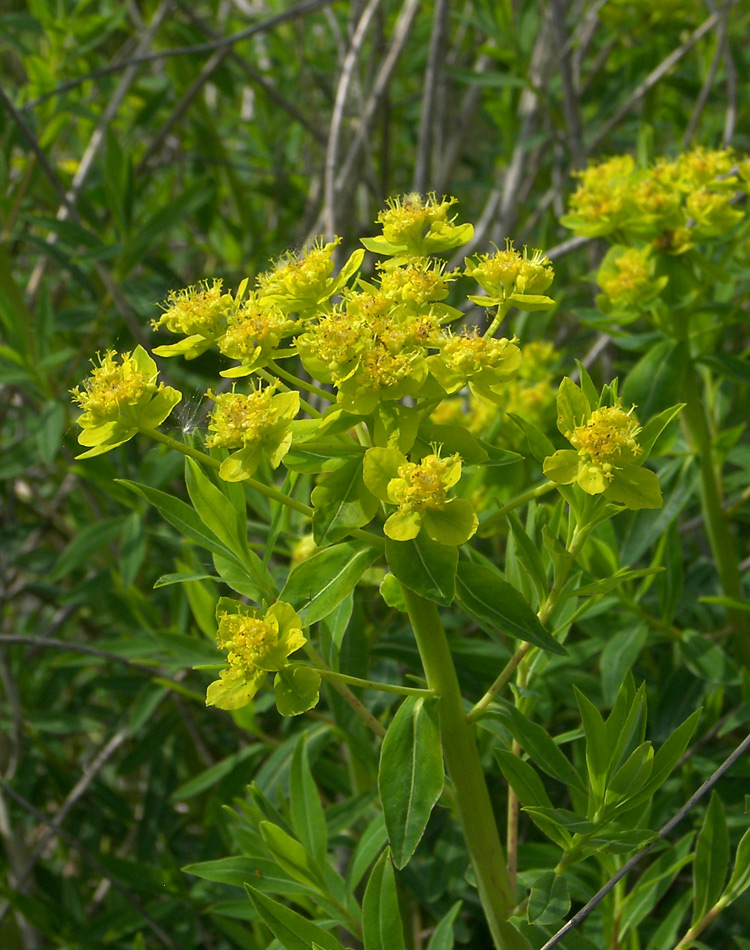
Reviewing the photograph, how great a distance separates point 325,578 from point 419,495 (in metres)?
0.18

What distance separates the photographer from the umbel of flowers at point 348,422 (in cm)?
99

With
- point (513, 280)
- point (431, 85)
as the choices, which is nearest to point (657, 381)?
point (513, 280)

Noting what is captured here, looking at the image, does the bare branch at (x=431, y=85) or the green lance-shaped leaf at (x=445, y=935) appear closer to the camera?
the green lance-shaped leaf at (x=445, y=935)

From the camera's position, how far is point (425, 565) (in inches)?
39.1

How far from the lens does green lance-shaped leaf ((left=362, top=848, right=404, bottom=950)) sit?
113cm

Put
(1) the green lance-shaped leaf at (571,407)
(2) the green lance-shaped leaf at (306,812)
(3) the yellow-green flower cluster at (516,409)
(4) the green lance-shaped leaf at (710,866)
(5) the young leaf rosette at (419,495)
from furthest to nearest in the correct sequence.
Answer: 1. (3) the yellow-green flower cluster at (516,409)
2. (2) the green lance-shaped leaf at (306,812)
3. (4) the green lance-shaped leaf at (710,866)
4. (1) the green lance-shaped leaf at (571,407)
5. (5) the young leaf rosette at (419,495)

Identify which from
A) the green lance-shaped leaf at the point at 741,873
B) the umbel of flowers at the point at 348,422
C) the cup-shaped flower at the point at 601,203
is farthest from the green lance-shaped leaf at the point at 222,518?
the cup-shaped flower at the point at 601,203

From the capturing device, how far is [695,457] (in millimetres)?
1815

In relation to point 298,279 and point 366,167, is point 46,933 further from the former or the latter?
point 366,167

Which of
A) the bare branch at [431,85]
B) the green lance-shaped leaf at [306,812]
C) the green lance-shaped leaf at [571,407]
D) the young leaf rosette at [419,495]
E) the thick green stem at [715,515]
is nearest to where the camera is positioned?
the young leaf rosette at [419,495]

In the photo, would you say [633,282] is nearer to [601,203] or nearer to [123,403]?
[601,203]

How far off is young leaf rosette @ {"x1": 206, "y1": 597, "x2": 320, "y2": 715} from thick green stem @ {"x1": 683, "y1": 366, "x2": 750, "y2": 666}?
3.46 ft

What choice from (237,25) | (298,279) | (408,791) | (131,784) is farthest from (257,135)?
(408,791)

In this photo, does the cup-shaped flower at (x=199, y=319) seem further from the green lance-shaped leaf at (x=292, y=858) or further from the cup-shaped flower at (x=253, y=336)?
the green lance-shaped leaf at (x=292, y=858)
